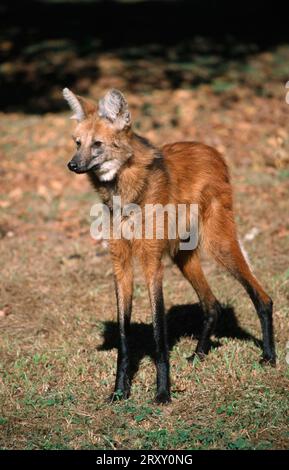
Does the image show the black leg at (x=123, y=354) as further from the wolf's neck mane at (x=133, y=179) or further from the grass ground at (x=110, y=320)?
the wolf's neck mane at (x=133, y=179)

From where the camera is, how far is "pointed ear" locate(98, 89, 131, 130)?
3788mm

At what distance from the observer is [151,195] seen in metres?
3.98

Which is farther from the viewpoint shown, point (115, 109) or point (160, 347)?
point (160, 347)

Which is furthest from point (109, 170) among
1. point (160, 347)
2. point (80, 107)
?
point (160, 347)

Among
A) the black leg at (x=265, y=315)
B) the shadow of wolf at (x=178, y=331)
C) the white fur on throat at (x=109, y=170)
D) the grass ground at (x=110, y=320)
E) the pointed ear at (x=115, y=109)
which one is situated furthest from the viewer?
the shadow of wolf at (x=178, y=331)

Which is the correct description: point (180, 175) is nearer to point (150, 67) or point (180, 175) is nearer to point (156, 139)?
point (156, 139)

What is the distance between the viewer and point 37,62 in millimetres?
12633

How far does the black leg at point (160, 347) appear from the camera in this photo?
3.86 m

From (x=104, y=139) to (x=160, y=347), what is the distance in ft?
4.37

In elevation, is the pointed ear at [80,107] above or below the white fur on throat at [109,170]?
above

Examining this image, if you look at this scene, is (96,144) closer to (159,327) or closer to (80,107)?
(80,107)

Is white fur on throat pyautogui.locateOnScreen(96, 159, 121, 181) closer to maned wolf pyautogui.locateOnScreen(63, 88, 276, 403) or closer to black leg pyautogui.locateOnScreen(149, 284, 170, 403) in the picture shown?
maned wolf pyautogui.locateOnScreen(63, 88, 276, 403)

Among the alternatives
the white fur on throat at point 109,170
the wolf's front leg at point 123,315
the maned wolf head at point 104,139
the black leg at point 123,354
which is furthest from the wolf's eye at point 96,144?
the black leg at point 123,354

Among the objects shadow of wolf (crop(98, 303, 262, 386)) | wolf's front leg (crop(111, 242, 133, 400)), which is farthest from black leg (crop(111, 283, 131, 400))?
shadow of wolf (crop(98, 303, 262, 386))
